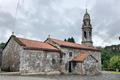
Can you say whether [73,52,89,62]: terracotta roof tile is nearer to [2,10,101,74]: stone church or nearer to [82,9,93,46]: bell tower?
[2,10,101,74]: stone church

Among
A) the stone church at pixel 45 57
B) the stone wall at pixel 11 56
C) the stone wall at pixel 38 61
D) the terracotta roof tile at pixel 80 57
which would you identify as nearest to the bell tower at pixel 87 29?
the stone church at pixel 45 57

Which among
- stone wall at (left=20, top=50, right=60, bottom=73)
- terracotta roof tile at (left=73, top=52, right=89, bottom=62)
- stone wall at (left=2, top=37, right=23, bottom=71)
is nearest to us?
stone wall at (left=20, top=50, right=60, bottom=73)

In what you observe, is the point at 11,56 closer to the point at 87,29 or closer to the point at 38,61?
the point at 38,61

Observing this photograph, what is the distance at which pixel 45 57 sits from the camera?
42.2 meters

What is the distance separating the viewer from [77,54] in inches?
1951

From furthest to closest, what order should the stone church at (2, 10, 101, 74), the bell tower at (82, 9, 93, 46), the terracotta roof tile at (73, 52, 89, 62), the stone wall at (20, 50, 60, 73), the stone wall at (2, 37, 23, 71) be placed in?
the bell tower at (82, 9, 93, 46)
the terracotta roof tile at (73, 52, 89, 62)
the stone wall at (2, 37, 23, 71)
the stone church at (2, 10, 101, 74)
the stone wall at (20, 50, 60, 73)

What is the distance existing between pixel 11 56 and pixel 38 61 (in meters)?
4.73

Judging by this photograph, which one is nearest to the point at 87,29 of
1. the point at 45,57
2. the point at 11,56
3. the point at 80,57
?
the point at 80,57

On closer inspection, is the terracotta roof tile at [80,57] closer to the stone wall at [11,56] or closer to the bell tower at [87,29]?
the bell tower at [87,29]

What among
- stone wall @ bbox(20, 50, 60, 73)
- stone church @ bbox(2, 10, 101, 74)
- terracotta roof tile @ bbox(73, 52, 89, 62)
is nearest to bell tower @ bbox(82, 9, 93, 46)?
stone church @ bbox(2, 10, 101, 74)

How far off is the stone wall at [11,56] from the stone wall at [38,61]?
3.75ft

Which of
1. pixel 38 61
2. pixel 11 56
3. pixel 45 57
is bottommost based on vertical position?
pixel 38 61

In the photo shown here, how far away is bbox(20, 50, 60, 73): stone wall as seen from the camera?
3866cm

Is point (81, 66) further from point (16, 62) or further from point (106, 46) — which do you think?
point (106, 46)
